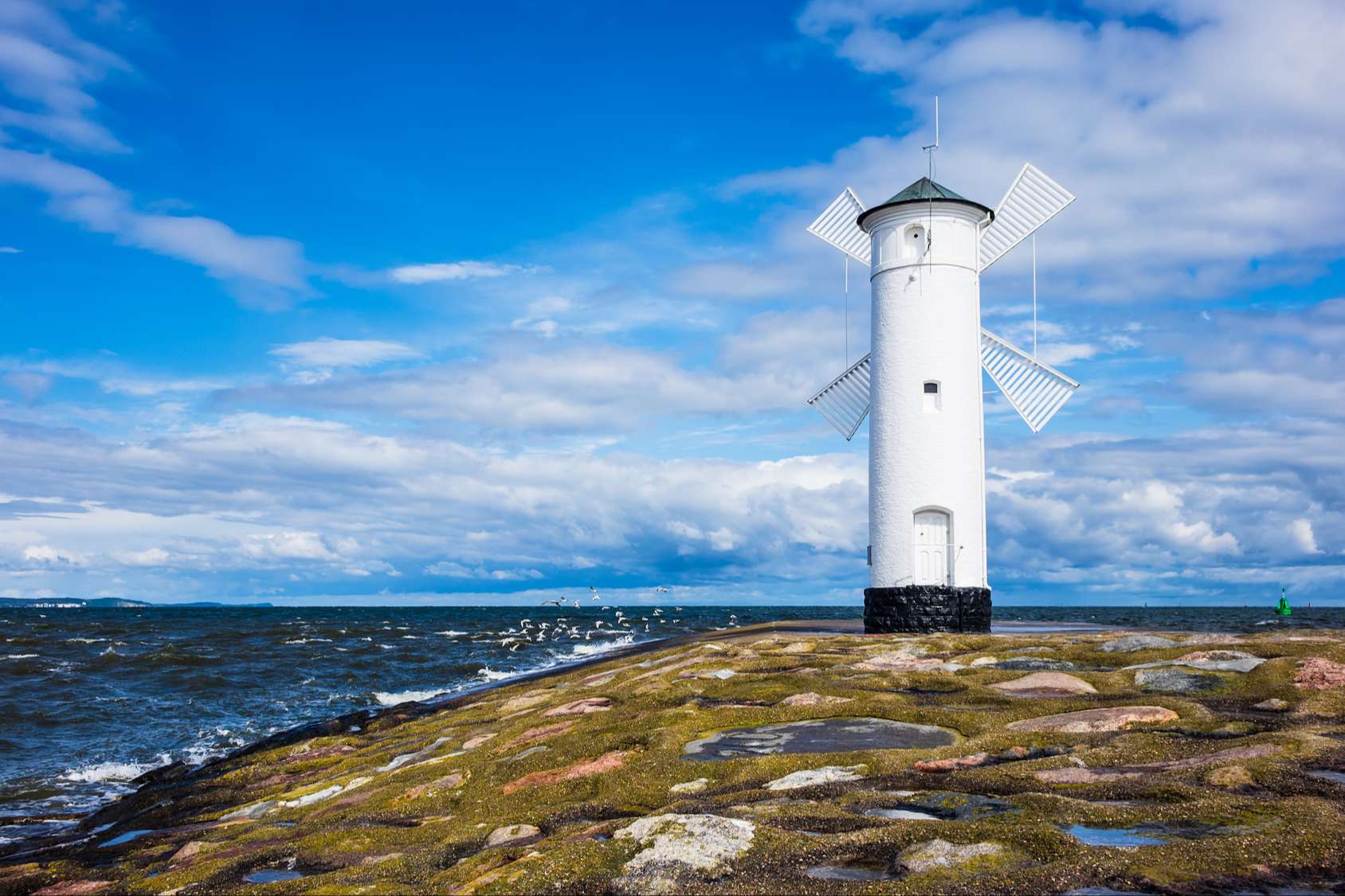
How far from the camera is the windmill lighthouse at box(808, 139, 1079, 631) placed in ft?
86.8

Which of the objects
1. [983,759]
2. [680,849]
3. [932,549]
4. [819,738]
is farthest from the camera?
[932,549]

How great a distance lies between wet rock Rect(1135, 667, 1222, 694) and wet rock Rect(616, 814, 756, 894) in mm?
8408

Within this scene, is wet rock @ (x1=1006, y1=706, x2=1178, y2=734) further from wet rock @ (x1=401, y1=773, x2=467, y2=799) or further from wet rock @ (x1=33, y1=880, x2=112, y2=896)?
wet rock @ (x1=33, y1=880, x2=112, y2=896)

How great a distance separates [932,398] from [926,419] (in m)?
0.63

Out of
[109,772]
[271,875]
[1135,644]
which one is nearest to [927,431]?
[1135,644]

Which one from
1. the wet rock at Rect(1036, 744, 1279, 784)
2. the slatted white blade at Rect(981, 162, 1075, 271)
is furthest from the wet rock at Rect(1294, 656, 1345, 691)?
the slatted white blade at Rect(981, 162, 1075, 271)

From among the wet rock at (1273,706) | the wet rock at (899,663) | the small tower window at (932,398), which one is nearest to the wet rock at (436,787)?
the wet rock at (899,663)

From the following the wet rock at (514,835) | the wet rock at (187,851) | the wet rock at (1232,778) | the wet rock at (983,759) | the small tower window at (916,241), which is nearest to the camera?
the wet rock at (1232,778)

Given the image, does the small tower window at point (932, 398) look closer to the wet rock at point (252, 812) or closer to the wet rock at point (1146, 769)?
the wet rock at point (1146, 769)

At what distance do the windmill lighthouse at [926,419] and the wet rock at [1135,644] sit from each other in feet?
25.1

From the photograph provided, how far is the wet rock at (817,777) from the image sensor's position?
9656 millimetres

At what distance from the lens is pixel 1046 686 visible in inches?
567

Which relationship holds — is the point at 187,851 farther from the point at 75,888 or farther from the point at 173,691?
the point at 173,691

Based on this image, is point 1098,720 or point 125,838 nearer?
point 1098,720
